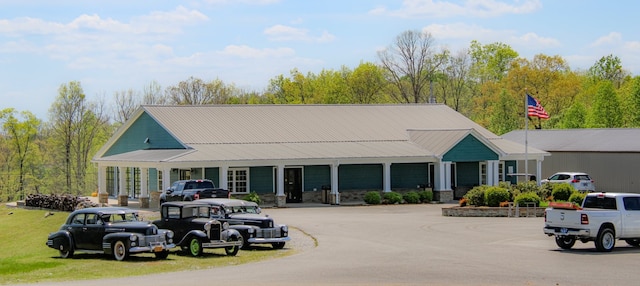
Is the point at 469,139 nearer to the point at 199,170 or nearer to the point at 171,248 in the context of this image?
the point at 199,170

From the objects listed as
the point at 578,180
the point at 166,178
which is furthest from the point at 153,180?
the point at 578,180

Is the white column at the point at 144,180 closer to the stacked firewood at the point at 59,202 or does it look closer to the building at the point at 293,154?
the building at the point at 293,154

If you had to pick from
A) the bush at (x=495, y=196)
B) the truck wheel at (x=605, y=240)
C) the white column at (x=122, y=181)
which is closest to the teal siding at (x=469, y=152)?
the bush at (x=495, y=196)

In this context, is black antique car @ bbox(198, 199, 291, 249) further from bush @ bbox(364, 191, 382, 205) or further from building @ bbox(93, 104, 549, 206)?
bush @ bbox(364, 191, 382, 205)

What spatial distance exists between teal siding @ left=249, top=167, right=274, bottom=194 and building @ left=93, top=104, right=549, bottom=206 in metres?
0.05

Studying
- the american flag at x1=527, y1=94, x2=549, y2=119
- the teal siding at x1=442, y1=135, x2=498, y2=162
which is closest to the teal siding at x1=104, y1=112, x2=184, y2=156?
the teal siding at x1=442, y1=135, x2=498, y2=162

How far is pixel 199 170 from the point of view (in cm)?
4862

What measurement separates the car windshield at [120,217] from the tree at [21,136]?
56.6 m

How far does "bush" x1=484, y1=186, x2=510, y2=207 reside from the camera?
41500mm

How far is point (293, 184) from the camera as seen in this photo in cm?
5116

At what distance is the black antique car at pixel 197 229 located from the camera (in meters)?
26.2

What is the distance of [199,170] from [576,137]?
28.6 m

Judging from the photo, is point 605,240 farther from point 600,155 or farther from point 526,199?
point 600,155

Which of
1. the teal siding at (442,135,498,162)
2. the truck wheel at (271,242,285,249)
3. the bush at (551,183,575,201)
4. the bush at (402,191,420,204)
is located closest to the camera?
the truck wheel at (271,242,285,249)
